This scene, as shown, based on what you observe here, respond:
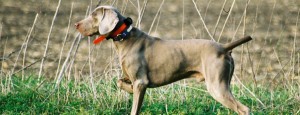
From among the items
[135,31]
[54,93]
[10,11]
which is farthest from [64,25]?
[135,31]

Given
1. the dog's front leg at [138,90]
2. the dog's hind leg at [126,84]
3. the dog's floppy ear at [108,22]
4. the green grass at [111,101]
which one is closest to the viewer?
the dog's floppy ear at [108,22]

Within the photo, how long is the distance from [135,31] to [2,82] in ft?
9.03

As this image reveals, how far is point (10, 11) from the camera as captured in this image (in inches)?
477

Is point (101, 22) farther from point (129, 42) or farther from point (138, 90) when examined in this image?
point (138, 90)

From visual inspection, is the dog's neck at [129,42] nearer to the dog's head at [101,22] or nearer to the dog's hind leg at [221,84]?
the dog's head at [101,22]

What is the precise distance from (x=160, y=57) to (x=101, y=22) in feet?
2.11

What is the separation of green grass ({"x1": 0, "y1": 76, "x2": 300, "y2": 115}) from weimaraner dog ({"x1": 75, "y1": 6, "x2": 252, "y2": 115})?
0.85 meters

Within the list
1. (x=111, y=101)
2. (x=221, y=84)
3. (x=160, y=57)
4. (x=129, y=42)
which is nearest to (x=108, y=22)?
(x=129, y=42)

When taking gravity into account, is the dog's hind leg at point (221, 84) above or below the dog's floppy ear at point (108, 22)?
below

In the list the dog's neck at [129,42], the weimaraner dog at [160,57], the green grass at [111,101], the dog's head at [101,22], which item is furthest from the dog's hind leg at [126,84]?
the green grass at [111,101]

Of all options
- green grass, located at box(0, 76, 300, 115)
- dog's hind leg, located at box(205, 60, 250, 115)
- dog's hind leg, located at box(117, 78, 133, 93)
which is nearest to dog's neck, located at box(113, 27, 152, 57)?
dog's hind leg, located at box(117, 78, 133, 93)

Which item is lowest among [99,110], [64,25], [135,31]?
[99,110]

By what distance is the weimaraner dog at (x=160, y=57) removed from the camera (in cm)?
543

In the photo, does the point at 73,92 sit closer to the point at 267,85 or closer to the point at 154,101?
the point at 154,101
